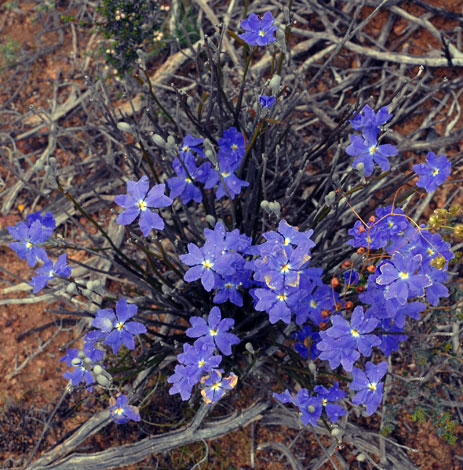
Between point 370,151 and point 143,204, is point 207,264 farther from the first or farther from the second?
point 370,151

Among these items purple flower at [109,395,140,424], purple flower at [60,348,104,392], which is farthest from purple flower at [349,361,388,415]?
purple flower at [60,348,104,392]

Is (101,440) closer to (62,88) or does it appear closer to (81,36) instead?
(62,88)

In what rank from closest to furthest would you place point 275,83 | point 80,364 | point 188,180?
point 275,83, point 80,364, point 188,180

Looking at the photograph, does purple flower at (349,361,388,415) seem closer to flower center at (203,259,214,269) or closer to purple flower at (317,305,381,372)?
purple flower at (317,305,381,372)

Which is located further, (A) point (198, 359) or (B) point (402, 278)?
(A) point (198, 359)

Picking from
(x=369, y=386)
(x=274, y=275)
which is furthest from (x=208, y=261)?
(x=369, y=386)
